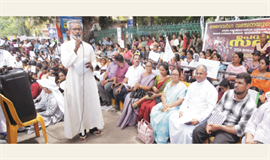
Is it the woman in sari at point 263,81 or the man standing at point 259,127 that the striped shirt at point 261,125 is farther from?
the woman in sari at point 263,81

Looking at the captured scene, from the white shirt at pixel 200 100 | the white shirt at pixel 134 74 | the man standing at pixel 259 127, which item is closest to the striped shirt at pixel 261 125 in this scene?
the man standing at pixel 259 127

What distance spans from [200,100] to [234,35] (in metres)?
3.97

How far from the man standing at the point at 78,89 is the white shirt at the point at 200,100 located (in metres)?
Result: 1.73

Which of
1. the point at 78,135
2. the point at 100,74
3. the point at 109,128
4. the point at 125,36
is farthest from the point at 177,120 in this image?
the point at 125,36

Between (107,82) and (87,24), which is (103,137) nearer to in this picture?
(107,82)

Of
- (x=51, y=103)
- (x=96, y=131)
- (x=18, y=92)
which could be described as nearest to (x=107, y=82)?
(x=51, y=103)

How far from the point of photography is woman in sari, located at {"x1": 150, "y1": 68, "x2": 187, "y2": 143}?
2963mm

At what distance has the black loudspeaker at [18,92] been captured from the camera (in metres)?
2.58

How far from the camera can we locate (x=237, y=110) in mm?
2348

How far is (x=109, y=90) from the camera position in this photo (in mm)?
4715

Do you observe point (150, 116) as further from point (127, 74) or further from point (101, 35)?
point (101, 35)

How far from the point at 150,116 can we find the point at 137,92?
79cm

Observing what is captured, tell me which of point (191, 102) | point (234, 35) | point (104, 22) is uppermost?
point (104, 22)

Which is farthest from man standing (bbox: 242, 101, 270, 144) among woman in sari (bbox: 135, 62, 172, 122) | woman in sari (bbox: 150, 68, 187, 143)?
woman in sari (bbox: 135, 62, 172, 122)
